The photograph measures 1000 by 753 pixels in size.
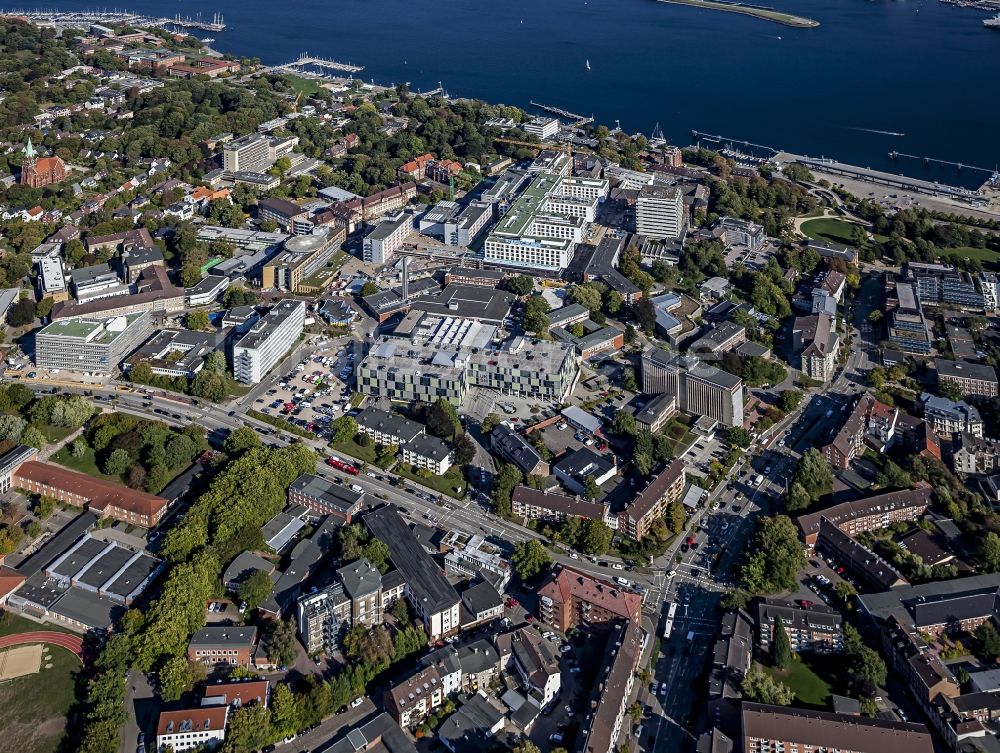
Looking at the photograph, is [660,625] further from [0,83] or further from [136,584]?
[0,83]

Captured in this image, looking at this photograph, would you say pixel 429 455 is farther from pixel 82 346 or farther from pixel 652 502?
pixel 82 346

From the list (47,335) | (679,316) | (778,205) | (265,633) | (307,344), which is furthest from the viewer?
(778,205)

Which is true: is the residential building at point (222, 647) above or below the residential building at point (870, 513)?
below

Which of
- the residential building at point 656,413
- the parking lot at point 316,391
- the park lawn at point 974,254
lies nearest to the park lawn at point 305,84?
the parking lot at point 316,391

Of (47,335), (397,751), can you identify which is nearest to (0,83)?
(47,335)

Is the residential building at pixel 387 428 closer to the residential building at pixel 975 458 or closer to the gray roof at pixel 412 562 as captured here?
the gray roof at pixel 412 562

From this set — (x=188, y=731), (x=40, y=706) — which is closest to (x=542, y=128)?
(x=40, y=706)
